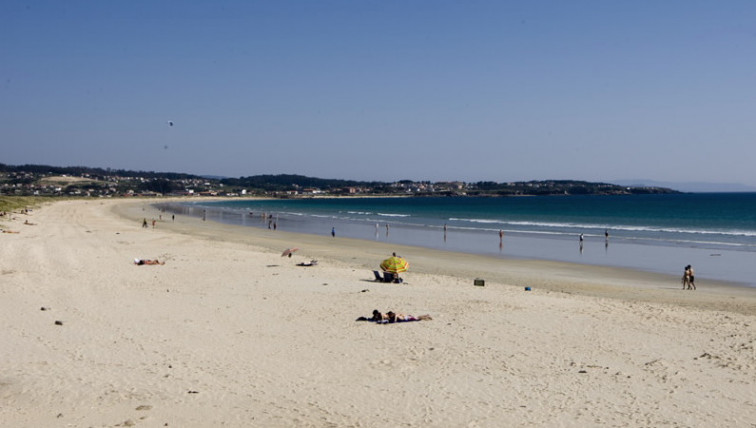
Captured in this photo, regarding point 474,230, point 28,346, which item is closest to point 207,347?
point 28,346

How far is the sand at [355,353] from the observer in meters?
8.29

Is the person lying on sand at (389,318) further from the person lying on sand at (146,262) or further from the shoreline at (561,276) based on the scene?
the person lying on sand at (146,262)

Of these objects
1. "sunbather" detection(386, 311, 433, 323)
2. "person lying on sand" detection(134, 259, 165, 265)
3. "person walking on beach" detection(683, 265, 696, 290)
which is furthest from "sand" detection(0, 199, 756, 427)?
"person lying on sand" detection(134, 259, 165, 265)

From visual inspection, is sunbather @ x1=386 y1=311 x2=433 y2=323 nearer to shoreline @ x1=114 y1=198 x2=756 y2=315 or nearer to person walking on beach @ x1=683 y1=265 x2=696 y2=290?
shoreline @ x1=114 y1=198 x2=756 y2=315

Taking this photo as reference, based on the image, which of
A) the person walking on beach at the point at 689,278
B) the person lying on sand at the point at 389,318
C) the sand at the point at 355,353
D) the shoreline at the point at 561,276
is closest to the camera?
the sand at the point at 355,353

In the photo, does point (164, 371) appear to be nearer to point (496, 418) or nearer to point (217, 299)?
point (496, 418)

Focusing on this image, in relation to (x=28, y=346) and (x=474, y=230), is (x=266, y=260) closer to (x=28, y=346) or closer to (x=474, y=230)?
(x=28, y=346)

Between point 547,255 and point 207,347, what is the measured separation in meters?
25.2

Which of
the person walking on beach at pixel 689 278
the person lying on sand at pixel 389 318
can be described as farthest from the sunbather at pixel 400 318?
the person walking on beach at pixel 689 278

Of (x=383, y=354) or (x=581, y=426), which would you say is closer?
(x=581, y=426)

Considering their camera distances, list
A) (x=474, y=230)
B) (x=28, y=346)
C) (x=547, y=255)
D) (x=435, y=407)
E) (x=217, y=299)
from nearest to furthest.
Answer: (x=435, y=407)
(x=28, y=346)
(x=217, y=299)
(x=547, y=255)
(x=474, y=230)

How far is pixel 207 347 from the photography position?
11352 mm

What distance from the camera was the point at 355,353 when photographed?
11164mm

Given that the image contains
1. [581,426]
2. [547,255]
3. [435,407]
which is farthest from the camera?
[547,255]
